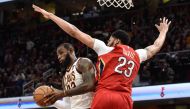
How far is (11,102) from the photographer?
13.4m

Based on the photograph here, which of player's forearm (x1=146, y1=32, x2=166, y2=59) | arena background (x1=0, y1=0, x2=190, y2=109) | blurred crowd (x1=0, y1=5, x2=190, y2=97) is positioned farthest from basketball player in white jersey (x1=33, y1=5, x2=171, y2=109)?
blurred crowd (x1=0, y1=5, x2=190, y2=97)

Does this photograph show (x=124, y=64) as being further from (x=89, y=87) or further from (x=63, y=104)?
(x=63, y=104)

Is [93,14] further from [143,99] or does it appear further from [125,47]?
[125,47]

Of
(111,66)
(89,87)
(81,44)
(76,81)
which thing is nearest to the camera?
(89,87)

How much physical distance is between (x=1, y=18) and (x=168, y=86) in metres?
12.4

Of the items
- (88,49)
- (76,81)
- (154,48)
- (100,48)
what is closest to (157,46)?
(154,48)

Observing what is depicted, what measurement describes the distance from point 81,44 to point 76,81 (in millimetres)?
10727

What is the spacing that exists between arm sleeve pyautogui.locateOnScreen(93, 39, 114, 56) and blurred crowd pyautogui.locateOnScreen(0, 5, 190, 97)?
685 cm

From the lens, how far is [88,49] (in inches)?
585

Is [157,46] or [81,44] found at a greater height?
[81,44]

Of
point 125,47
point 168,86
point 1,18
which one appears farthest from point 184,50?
point 1,18

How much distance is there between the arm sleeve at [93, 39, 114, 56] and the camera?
4504 mm

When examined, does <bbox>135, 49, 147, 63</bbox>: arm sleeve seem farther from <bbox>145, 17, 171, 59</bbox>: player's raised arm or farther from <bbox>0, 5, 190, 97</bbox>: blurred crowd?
<bbox>0, 5, 190, 97</bbox>: blurred crowd

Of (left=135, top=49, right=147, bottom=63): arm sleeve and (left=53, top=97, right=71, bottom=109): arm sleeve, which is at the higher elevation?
(left=135, top=49, right=147, bottom=63): arm sleeve
